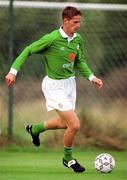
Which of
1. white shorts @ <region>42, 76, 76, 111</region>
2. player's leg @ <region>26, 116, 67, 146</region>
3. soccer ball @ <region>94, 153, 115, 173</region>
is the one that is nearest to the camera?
soccer ball @ <region>94, 153, 115, 173</region>

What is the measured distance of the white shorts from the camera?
10914 millimetres

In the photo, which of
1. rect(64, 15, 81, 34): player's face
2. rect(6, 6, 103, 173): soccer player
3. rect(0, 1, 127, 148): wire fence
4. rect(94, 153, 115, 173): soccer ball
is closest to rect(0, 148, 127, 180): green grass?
rect(94, 153, 115, 173): soccer ball

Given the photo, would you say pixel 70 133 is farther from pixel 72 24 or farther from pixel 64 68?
pixel 72 24

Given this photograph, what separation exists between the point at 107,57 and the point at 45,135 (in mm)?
1608

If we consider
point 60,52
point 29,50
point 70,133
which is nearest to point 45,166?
point 70,133

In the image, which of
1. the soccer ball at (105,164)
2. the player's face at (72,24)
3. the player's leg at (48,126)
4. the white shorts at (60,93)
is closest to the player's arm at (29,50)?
the player's face at (72,24)

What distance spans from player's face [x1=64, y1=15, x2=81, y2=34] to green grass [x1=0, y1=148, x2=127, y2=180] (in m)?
1.66

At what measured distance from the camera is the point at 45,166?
1177cm

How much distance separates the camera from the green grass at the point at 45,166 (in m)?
10.4

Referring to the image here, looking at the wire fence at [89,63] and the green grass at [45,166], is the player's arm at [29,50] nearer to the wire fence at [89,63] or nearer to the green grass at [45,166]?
the green grass at [45,166]

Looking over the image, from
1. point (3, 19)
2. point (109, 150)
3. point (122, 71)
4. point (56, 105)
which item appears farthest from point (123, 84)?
point (56, 105)


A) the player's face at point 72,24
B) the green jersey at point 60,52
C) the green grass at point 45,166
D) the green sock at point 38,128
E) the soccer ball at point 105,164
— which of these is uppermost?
the player's face at point 72,24

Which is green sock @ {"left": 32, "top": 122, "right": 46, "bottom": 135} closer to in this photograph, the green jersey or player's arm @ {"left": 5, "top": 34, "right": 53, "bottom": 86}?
the green jersey

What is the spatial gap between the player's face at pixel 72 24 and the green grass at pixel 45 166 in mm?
1657
